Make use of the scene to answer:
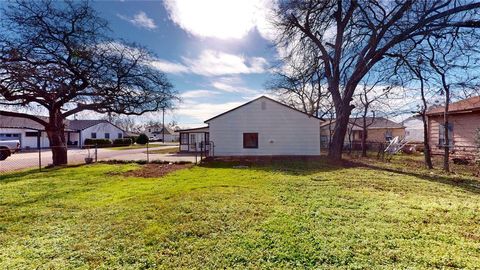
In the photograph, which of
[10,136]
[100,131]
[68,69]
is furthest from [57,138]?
[100,131]

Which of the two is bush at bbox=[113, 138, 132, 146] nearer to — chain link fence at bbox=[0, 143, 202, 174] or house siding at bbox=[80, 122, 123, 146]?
house siding at bbox=[80, 122, 123, 146]

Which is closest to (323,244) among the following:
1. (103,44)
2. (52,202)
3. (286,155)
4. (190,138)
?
(52,202)

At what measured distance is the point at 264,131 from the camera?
1886 cm

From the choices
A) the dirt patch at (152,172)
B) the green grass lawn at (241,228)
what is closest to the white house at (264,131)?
the dirt patch at (152,172)

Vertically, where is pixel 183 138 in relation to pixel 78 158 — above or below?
above

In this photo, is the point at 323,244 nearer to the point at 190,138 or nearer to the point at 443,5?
the point at 443,5

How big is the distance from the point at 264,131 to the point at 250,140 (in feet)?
3.99

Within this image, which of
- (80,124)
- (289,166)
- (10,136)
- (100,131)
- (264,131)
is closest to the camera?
(289,166)

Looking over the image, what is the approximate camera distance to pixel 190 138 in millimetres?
27109

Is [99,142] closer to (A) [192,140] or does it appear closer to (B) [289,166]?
(A) [192,140]

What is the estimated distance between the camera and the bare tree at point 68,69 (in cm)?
1041

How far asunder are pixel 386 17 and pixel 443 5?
2.23 m

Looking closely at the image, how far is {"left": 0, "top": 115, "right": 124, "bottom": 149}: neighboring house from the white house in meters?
16.6

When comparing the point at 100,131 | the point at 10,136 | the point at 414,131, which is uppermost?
the point at 100,131
